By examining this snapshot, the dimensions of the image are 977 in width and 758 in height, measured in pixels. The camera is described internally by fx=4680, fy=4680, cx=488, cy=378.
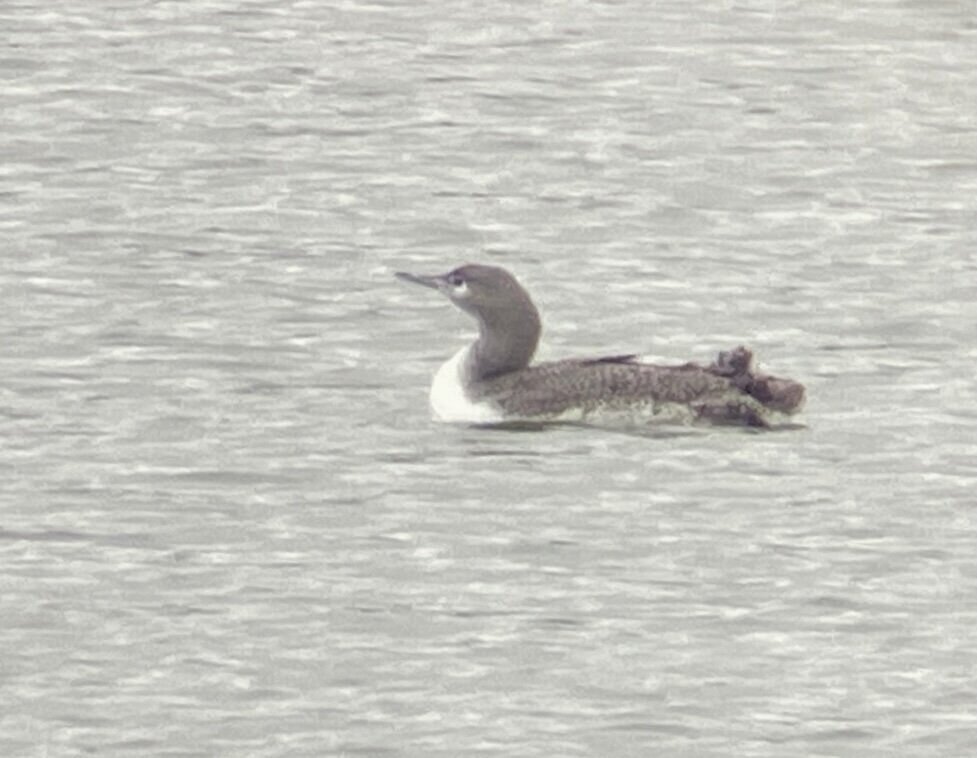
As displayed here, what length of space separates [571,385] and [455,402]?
0.65m

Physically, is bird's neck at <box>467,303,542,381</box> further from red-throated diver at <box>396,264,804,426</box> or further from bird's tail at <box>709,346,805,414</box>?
bird's tail at <box>709,346,805,414</box>

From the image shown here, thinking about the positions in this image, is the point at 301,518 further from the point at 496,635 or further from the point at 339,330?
the point at 339,330

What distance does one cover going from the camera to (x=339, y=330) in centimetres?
2438

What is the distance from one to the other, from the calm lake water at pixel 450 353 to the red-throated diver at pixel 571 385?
18 cm

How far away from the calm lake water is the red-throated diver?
178 mm

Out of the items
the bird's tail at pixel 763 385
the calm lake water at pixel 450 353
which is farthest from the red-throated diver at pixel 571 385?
the calm lake water at pixel 450 353

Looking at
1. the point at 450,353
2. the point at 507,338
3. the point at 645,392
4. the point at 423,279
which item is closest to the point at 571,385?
the point at 645,392

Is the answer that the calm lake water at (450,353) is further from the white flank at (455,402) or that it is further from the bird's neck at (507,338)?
the bird's neck at (507,338)

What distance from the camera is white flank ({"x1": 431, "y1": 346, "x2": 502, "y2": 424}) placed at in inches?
894

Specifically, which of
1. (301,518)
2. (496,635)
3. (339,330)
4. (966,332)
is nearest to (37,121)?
(339,330)

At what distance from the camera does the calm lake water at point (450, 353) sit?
1745 centimetres

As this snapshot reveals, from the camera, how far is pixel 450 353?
24469mm

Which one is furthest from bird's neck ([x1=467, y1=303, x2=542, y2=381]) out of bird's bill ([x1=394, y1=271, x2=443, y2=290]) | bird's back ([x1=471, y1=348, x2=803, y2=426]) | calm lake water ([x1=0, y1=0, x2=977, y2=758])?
calm lake water ([x1=0, y1=0, x2=977, y2=758])

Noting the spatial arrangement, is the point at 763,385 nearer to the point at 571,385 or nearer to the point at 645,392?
the point at 645,392
